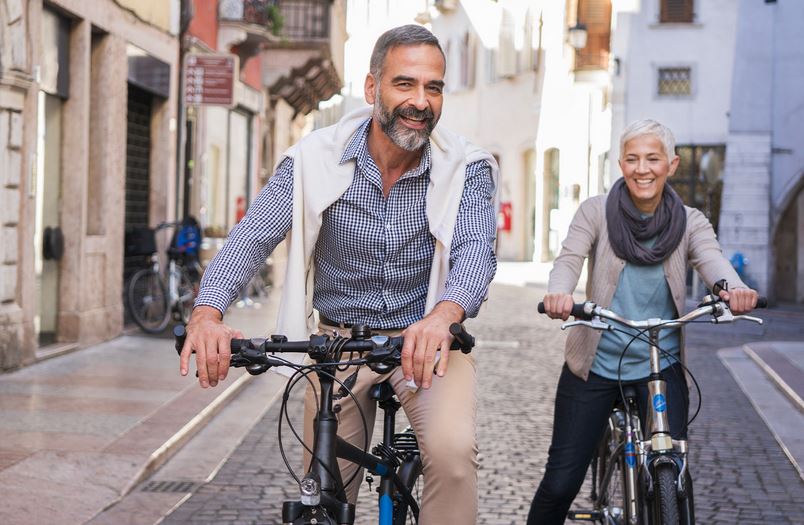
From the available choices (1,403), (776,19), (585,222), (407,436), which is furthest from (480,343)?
(776,19)

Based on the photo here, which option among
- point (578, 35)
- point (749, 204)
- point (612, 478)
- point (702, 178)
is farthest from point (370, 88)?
point (578, 35)

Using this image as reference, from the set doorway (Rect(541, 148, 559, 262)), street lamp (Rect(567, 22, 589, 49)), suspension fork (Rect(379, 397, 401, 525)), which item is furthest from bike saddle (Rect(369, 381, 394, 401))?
doorway (Rect(541, 148, 559, 262))

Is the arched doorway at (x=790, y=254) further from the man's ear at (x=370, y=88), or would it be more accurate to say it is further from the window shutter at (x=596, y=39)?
the man's ear at (x=370, y=88)

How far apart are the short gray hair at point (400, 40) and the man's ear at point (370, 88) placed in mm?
56

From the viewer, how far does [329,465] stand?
Answer: 3105mm

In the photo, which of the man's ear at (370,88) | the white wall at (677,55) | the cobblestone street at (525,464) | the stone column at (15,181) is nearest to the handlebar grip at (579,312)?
the man's ear at (370,88)

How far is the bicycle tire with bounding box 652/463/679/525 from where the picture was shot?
4277 mm

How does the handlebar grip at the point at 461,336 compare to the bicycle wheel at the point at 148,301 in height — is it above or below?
above

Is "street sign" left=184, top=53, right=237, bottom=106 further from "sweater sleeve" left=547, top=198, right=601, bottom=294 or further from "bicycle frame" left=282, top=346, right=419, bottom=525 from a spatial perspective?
"bicycle frame" left=282, top=346, right=419, bottom=525

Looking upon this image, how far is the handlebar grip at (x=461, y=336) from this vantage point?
307cm

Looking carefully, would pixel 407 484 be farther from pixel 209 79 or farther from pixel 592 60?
pixel 592 60

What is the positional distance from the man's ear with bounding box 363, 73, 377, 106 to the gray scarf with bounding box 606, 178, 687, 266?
1335 millimetres

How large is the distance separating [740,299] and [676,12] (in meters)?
27.0

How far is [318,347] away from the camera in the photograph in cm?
303
